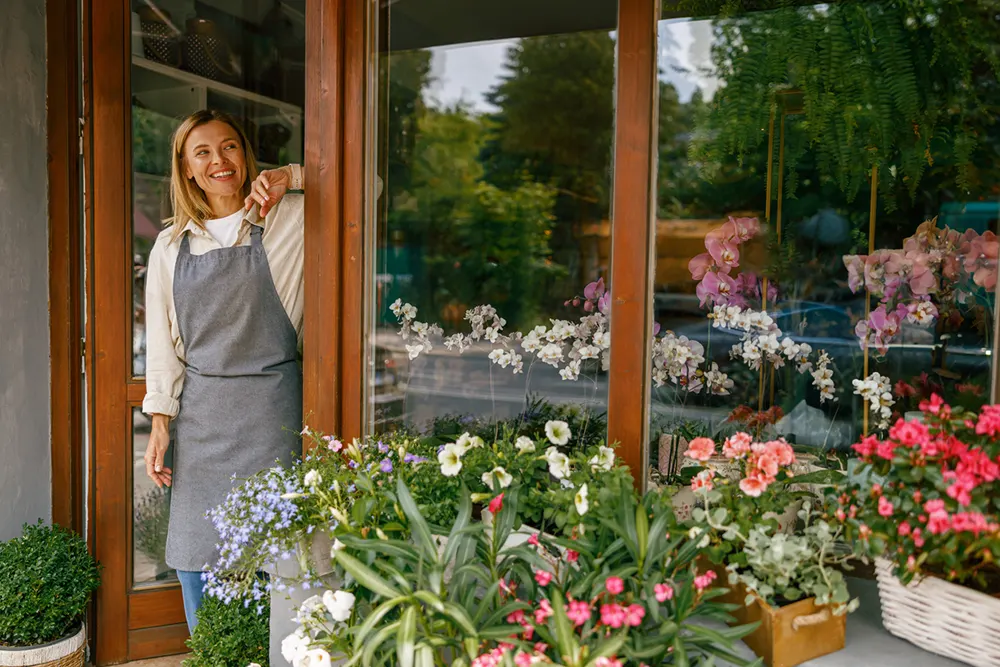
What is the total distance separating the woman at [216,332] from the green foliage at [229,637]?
16cm

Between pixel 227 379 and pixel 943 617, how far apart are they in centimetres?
194

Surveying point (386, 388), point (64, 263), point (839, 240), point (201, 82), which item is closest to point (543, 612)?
point (386, 388)

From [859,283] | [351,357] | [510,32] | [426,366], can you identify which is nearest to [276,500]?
[351,357]

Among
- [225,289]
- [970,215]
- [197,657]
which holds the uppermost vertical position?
[970,215]

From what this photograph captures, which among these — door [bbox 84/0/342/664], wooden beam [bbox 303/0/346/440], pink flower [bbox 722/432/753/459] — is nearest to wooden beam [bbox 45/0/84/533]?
door [bbox 84/0/342/664]

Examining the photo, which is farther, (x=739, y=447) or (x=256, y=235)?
(x=256, y=235)

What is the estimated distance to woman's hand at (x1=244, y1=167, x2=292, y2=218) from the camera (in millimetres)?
2203

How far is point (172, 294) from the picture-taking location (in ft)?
7.92

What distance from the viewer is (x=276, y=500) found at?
1.84m

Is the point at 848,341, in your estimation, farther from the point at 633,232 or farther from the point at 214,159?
the point at 214,159

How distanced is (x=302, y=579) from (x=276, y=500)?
19 centimetres

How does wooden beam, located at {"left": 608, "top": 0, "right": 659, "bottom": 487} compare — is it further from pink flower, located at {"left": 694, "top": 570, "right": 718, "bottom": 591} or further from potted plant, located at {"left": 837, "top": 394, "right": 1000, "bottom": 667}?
potted plant, located at {"left": 837, "top": 394, "right": 1000, "bottom": 667}

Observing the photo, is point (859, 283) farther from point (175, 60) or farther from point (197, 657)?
point (175, 60)

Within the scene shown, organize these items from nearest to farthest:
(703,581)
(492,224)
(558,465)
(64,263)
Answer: (703,581), (558,465), (64,263), (492,224)
